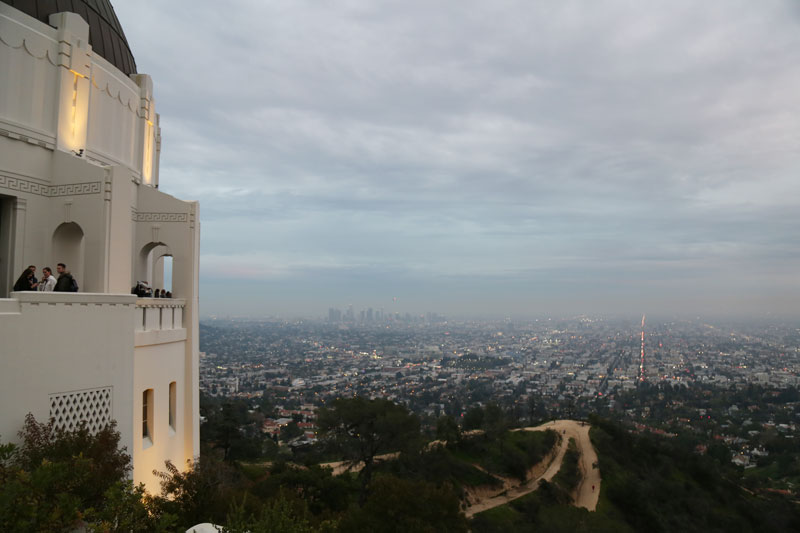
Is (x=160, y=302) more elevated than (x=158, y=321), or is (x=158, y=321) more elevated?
(x=160, y=302)

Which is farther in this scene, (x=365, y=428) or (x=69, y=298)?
(x=365, y=428)

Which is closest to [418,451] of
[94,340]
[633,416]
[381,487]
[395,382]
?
[381,487]

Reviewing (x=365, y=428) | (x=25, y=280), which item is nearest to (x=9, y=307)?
(x=25, y=280)

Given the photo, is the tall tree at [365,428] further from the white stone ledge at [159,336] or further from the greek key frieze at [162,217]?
the greek key frieze at [162,217]

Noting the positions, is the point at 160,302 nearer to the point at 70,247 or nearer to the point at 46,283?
the point at 70,247

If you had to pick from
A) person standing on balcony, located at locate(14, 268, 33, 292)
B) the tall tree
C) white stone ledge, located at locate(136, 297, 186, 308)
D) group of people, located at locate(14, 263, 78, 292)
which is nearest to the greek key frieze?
white stone ledge, located at locate(136, 297, 186, 308)

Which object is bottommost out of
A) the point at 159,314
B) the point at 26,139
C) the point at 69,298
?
the point at 159,314

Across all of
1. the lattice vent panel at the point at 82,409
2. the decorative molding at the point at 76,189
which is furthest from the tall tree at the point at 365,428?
the decorative molding at the point at 76,189
